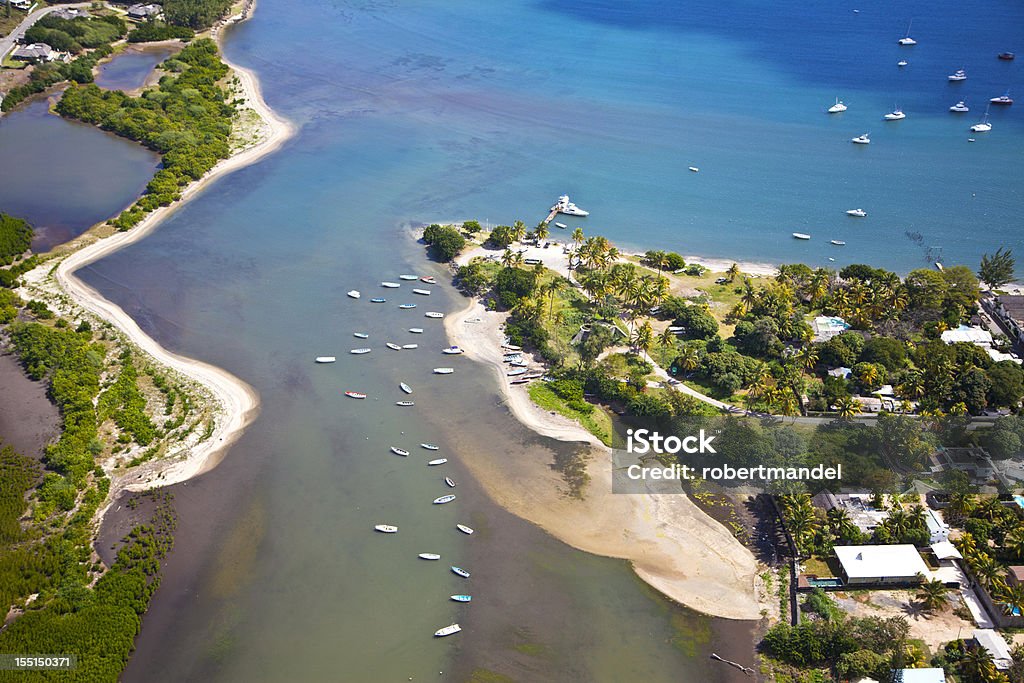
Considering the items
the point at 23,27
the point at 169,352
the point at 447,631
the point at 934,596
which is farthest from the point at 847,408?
the point at 23,27

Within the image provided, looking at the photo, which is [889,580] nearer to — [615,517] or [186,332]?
[615,517]

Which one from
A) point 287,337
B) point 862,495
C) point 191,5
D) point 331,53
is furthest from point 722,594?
point 191,5

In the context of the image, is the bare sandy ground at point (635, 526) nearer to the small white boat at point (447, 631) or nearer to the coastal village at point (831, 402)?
the coastal village at point (831, 402)

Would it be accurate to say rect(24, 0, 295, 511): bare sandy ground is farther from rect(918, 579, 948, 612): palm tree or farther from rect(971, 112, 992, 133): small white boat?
rect(971, 112, 992, 133): small white boat

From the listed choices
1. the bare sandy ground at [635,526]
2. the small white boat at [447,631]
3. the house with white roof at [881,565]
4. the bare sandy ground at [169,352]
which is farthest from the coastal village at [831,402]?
the bare sandy ground at [169,352]

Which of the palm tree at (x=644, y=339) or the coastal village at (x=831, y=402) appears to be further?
the palm tree at (x=644, y=339)
